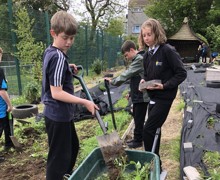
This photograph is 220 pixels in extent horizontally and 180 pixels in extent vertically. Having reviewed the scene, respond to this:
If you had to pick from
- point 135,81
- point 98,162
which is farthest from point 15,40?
point 98,162

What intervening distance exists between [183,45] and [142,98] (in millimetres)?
19087

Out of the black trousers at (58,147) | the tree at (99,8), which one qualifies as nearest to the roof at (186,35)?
the tree at (99,8)

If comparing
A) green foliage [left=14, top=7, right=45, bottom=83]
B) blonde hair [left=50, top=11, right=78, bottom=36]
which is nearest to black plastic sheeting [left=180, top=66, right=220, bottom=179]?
blonde hair [left=50, top=11, right=78, bottom=36]

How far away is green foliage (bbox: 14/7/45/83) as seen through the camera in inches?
304

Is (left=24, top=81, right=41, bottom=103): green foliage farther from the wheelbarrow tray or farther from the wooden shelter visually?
the wooden shelter

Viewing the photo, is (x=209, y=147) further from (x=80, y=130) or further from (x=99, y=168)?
(x=80, y=130)

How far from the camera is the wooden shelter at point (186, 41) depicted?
20.5 m

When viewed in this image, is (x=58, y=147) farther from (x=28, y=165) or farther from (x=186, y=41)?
(x=186, y=41)

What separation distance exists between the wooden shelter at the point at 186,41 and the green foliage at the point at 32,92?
14954 mm

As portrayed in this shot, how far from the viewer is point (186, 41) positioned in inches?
839

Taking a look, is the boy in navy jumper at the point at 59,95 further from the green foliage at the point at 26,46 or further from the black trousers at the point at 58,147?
the green foliage at the point at 26,46

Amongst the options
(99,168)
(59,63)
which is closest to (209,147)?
(99,168)

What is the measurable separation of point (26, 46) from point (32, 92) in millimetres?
1329

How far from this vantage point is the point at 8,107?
3904 mm
